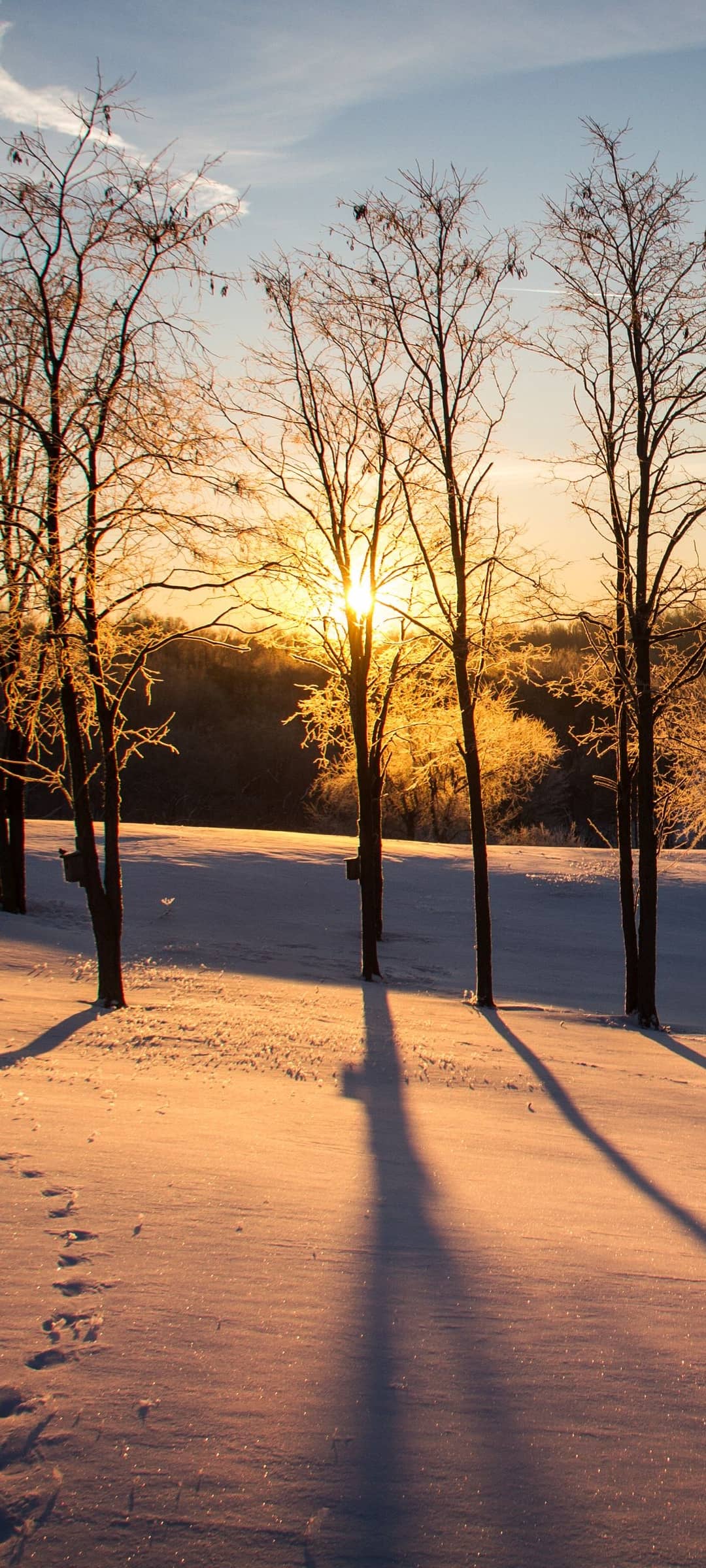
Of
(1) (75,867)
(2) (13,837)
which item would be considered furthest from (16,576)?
(2) (13,837)

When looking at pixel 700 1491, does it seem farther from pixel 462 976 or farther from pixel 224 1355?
pixel 462 976

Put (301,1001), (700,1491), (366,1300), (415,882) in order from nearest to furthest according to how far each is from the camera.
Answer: (700,1491) < (366,1300) < (301,1001) < (415,882)

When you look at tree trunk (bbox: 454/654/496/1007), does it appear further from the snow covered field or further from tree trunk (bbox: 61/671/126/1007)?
the snow covered field

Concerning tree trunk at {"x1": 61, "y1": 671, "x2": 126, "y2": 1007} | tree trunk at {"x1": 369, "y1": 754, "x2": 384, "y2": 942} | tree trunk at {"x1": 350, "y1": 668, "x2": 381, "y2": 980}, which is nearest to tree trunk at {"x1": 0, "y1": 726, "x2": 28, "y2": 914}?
tree trunk at {"x1": 350, "y1": 668, "x2": 381, "y2": 980}

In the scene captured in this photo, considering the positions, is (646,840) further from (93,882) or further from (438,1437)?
(438,1437)

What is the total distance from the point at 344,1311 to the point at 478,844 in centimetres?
972

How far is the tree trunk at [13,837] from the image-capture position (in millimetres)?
15773

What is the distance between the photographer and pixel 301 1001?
11.6 metres

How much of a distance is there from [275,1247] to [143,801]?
175 ft

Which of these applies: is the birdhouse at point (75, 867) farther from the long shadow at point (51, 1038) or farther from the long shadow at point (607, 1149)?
the long shadow at point (607, 1149)

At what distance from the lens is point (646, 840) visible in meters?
12.0

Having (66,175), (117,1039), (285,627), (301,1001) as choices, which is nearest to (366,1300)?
(117,1039)

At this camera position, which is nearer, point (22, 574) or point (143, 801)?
point (22, 574)

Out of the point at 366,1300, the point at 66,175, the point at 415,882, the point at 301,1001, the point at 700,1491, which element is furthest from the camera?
the point at 415,882
